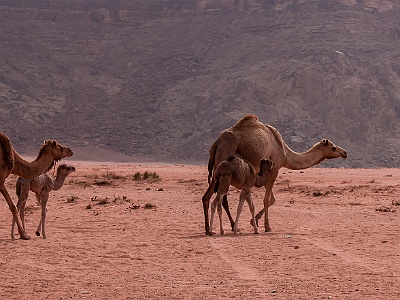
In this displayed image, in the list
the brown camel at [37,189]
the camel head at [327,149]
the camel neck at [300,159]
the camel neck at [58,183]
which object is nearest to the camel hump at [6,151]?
the brown camel at [37,189]

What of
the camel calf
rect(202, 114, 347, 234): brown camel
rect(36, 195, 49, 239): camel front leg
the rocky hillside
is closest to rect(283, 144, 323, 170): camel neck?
rect(202, 114, 347, 234): brown camel

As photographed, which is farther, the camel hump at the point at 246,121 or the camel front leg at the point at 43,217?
the camel hump at the point at 246,121

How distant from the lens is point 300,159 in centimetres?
1809

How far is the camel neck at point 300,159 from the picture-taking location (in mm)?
17781

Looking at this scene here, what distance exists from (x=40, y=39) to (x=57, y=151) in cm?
8091

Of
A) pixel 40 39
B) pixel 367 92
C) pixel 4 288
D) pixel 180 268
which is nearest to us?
pixel 4 288

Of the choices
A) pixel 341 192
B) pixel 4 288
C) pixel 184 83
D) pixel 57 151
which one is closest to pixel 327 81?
pixel 184 83

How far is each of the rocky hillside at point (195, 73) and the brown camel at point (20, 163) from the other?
5049 centimetres

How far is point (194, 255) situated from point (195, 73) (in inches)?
2887

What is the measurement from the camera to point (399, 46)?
8256cm

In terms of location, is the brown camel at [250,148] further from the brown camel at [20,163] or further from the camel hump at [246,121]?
the brown camel at [20,163]

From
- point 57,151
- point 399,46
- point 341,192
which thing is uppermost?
point 399,46

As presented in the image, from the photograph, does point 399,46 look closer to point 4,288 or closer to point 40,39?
point 40,39

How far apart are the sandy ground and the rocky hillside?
45642mm
